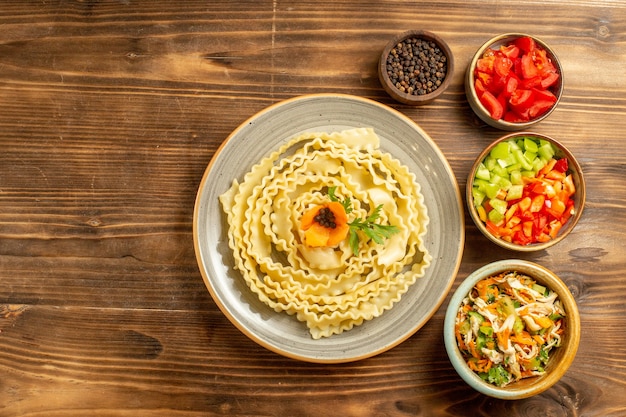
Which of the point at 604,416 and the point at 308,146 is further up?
the point at 308,146

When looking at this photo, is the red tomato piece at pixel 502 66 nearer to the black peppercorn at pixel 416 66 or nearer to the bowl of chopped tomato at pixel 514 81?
the bowl of chopped tomato at pixel 514 81

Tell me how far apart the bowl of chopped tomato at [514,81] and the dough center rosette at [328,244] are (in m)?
0.62

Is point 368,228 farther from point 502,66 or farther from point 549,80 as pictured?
point 549,80

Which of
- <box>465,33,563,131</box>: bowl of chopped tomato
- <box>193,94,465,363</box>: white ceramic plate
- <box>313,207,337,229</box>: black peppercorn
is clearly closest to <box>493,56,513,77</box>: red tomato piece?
<box>465,33,563,131</box>: bowl of chopped tomato

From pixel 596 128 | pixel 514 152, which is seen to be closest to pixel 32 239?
pixel 514 152

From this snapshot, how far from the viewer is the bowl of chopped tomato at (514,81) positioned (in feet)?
10.3

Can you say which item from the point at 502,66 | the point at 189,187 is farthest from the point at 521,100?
the point at 189,187

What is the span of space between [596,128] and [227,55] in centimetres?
217

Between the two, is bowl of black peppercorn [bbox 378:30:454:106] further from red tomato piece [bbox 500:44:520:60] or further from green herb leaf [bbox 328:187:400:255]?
green herb leaf [bbox 328:187:400:255]

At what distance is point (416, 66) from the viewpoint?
3.16 metres

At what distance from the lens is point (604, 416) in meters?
3.26

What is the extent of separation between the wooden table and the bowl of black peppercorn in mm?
161

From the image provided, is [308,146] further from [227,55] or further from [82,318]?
[82,318]

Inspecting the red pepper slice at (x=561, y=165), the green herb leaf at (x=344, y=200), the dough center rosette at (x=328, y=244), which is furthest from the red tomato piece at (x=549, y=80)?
the green herb leaf at (x=344, y=200)
